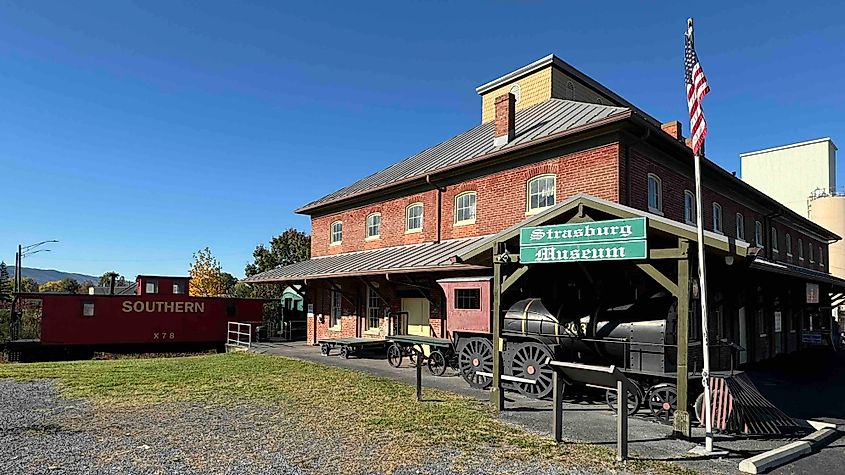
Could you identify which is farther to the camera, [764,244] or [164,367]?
[764,244]

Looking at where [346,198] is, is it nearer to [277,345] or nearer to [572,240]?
[277,345]

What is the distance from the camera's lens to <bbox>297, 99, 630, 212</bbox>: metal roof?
15777mm

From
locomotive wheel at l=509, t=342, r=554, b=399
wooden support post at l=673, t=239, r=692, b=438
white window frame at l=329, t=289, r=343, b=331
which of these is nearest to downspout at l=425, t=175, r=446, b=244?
white window frame at l=329, t=289, r=343, b=331

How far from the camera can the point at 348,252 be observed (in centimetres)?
2278

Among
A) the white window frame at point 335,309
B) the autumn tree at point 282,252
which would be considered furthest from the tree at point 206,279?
the white window frame at point 335,309

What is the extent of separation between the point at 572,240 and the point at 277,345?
51.0ft

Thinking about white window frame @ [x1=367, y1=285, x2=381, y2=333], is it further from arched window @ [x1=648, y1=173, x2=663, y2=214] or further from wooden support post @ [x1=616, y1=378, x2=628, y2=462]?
wooden support post @ [x1=616, y1=378, x2=628, y2=462]

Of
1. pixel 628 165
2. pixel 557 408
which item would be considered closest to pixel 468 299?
pixel 557 408

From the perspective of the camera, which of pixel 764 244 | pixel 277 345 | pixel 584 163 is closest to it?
pixel 584 163

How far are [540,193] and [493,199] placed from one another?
165cm

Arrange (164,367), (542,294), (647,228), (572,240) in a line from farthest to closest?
1. (164,367)
2. (542,294)
3. (572,240)
4. (647,228)

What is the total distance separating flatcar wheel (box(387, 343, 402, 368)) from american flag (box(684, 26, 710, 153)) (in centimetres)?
966

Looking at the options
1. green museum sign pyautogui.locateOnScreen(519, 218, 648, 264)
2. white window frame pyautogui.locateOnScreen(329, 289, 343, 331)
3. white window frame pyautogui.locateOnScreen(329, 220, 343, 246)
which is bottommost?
white window frame pyautogui.locateOnScreen(329, 289, 343, 331)

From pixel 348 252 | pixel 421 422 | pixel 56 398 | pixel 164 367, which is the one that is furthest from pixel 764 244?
pixel 56 398
